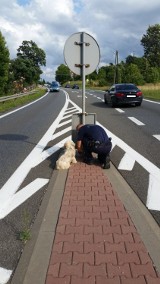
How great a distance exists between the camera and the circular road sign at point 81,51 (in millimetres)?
7605

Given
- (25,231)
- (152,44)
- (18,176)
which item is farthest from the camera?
(152,44)

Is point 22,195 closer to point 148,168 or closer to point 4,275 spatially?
point 4,275

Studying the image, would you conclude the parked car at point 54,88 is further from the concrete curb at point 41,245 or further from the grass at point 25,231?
the grass at point 25,231

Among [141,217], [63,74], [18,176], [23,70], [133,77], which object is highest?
[141,217]

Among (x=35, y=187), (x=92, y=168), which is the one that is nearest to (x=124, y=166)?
(x=92, y=168)

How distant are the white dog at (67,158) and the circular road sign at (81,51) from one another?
1555mm

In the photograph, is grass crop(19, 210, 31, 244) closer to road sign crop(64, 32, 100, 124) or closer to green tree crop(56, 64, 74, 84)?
road sign crop(64, 32, 100, 124)

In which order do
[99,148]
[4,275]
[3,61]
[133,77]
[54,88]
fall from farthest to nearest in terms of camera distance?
1. [133,77]
2. [54,88]
3. [3,61]
4. [99,148]
5. [4,275]

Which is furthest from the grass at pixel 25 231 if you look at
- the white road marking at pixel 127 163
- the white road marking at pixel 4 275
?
the white road marking at pixel 127 163

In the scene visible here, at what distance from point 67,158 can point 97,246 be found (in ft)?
11.4

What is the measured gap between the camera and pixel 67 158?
7160mm

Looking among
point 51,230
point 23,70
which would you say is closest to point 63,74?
point 23,70

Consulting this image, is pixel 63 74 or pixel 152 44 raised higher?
pixel 152 44

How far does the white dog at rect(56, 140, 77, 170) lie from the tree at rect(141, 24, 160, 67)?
105 meters
